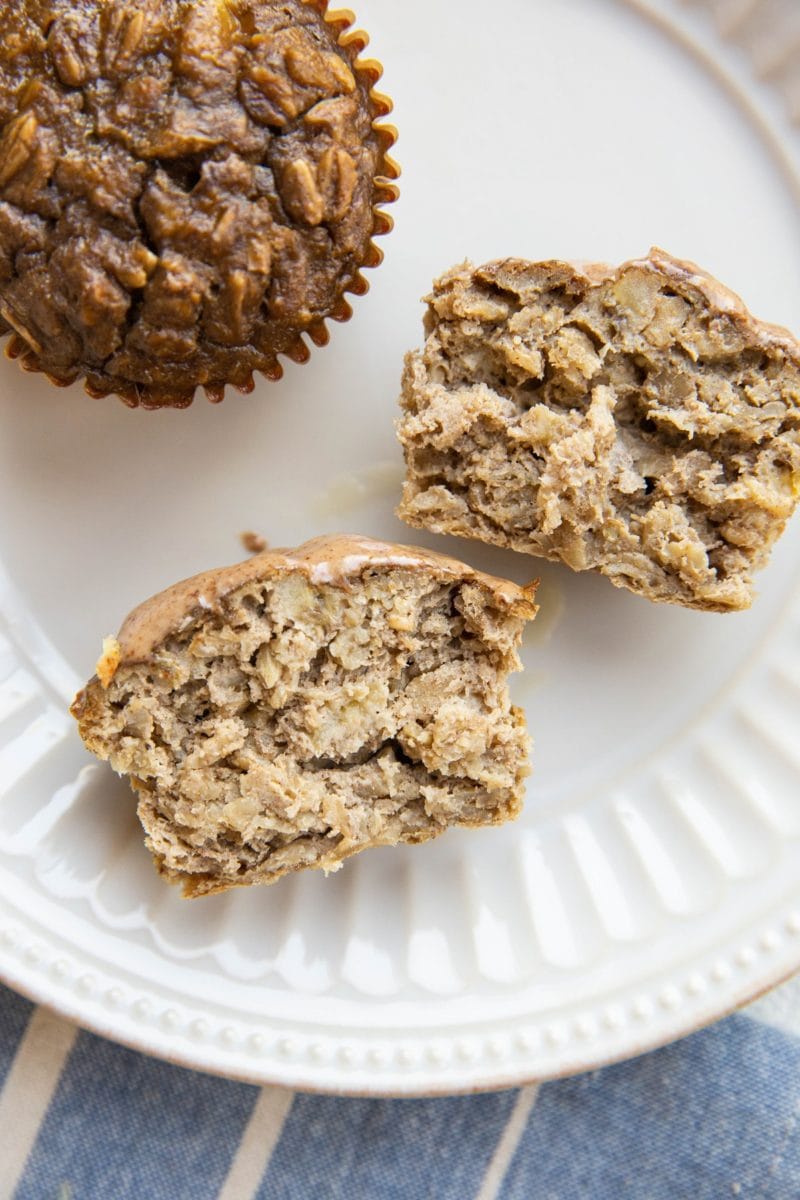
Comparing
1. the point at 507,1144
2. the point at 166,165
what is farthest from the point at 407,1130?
the point at 166,165

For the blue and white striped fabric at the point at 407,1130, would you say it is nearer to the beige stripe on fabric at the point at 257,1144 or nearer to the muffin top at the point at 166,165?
the beige stripe on fabric at the point at 257,1144

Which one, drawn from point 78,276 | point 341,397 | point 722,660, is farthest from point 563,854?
point 78,276

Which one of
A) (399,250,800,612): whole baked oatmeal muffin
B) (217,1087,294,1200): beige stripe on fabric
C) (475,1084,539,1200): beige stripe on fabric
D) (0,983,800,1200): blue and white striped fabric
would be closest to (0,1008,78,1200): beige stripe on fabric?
(0,983,800,1200): blue and white striped fabric

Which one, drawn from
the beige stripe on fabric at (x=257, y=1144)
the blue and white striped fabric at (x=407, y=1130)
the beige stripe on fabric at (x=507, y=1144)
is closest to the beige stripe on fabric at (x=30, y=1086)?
the blue and white striped fabric at (x=407, y=1130)

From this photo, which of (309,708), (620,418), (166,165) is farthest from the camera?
(620,418)

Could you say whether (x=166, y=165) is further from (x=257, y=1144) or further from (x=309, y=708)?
(x=257, y=1144)

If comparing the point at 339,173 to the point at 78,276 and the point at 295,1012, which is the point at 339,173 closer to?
the point at 78,276
